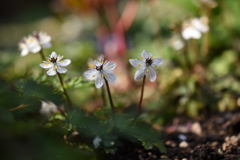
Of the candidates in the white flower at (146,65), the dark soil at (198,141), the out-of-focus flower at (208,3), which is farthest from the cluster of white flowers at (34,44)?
the out-of-focus flower at (208,3)

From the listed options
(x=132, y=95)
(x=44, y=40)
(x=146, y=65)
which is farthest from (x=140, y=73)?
(x=132, y=95)

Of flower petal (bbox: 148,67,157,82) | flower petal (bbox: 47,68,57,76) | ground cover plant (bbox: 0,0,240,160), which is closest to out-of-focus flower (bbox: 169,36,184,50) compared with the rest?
ground cover plant (bbox: 0,0,240,160)

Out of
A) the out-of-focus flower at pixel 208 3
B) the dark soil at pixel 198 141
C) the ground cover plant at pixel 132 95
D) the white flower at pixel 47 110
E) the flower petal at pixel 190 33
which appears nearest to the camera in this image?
the ground cover plant at pixel 132 95

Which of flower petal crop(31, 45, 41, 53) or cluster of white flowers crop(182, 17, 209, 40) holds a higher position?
cluster of white flowers crop(182, 17, 209, 40)

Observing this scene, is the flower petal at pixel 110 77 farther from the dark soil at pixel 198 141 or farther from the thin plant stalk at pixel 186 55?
the thin plant stalk at pixel 186 55

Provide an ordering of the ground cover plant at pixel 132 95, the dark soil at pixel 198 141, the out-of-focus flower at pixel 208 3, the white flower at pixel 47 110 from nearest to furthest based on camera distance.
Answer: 1. the ground cover plant at pixel 132 95
2. the dark soil at pixel 198 141
3. the white flower at pixel 47 110
4. the out-of-focus flower at pixel 208 3

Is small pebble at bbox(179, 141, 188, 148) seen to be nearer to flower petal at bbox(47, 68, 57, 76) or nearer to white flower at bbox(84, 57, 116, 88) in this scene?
white flower at bbox(84, 57, 116, 88)

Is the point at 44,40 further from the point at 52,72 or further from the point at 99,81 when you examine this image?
the point at 99,81

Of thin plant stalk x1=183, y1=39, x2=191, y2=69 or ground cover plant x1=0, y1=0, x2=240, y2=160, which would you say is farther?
thin plant stalk x1=183, y1=39, x2=191, y2=69
